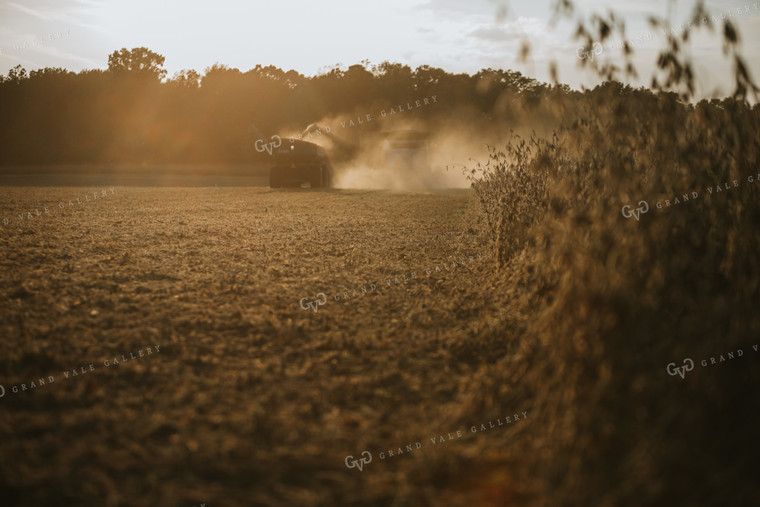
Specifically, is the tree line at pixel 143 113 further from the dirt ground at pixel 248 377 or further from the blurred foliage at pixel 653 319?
the blurred foliage at pixel 653 319

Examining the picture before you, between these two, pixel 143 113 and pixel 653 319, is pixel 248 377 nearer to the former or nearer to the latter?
pixel 653 319

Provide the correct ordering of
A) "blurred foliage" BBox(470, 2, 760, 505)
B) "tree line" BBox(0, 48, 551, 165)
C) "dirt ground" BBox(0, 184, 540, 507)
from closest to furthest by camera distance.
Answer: "blurred foliage" BBox(470, 2, 760, 505)
"dirt ground" BBox(0, 184, 540, 507)
"tree line" BBox(0, 48, 551, 165)

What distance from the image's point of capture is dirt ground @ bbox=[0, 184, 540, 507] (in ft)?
10.4

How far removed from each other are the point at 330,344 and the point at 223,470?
2.19m

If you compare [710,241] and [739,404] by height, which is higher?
[710,241]

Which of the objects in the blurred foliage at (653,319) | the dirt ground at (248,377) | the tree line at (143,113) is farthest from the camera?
the tree line at (143,113)

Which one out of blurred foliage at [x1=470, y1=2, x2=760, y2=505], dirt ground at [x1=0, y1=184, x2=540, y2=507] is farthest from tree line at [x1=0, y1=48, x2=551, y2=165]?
blurred foliage at [x1=470, y1=2, x2=760, y2=505]

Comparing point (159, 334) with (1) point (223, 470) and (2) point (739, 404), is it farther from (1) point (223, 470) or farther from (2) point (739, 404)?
(2) point (739, 404)

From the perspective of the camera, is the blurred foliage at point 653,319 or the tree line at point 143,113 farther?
the tree line at point 143,113

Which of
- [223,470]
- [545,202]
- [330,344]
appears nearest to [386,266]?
[545,202]

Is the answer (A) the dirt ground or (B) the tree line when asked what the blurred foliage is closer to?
(A) the dirt ground

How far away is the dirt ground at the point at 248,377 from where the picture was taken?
3160mm

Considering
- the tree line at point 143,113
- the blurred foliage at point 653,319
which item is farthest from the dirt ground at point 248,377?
the tree line at point 143,113

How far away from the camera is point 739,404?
3.35m
